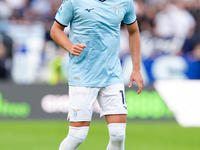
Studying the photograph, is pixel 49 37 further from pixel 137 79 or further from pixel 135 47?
pixel 137 79

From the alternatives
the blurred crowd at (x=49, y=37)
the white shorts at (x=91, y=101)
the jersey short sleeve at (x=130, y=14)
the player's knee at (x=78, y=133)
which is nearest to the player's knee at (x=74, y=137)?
the player's knee at (x=78, y=133)

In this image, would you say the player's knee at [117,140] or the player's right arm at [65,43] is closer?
the player's right arm at [65,43]

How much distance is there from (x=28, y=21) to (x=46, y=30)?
1.84 ft

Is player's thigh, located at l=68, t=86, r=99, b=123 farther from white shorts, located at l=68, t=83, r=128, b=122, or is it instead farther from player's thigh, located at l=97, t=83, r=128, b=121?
player's thigh, located at l=97, t=83, r=128, b=121

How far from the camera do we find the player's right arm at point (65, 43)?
16.7 ft

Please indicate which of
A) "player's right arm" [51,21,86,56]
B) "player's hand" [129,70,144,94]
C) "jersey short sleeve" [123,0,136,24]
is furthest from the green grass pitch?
"player's right arm" [51,21,86,56]

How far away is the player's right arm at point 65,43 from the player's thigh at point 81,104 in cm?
54

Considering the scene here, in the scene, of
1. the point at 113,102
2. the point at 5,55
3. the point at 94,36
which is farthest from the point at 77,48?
the point at 5,55

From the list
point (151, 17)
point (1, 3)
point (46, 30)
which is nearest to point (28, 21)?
point (46, 30)

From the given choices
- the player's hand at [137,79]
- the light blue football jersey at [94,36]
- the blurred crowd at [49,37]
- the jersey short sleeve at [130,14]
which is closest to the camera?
the light blue football jersey at [94,36]

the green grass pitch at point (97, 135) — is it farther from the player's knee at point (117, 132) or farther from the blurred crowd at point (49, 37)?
the player's knee at point (117, 132)

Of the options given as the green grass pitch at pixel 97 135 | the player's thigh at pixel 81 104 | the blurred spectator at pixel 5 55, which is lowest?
the green grass pitch at pixel 97 135

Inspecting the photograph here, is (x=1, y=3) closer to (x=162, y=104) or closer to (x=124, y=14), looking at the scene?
(x=162, y=104)

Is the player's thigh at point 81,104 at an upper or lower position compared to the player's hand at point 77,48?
lower
